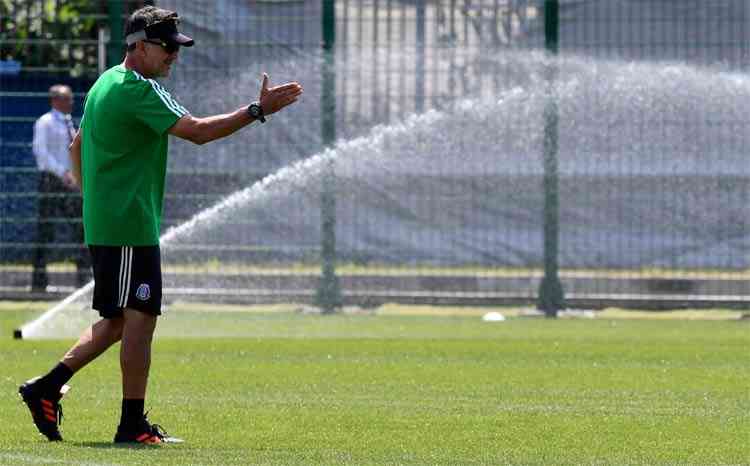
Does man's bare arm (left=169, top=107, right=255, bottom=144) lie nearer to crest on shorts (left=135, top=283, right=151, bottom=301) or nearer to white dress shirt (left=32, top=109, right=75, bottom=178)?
crest on shorts (left=135, top=283, right=151, bottom=301)

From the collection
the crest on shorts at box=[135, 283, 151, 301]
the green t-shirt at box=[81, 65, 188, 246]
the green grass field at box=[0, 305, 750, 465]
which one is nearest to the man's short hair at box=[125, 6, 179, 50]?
the green t-shirt at box=[81, 65, 188, 246]

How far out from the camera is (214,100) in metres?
18.3

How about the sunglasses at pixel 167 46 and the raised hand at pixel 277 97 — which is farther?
the sunglasses at pixel 167 46

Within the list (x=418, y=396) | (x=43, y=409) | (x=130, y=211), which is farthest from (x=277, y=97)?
A: (x=418, y=396)

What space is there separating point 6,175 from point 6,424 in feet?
31.9

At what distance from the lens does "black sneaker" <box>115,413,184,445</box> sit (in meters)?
8.62

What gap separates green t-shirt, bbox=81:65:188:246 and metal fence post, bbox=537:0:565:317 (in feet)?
31.1

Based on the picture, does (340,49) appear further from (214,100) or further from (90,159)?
(90,159)

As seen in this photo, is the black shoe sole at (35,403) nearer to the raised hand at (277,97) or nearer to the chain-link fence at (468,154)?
the raised hand at (277,97)

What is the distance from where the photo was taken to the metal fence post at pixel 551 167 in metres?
18.0

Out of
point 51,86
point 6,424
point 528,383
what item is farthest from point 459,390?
point 51,86

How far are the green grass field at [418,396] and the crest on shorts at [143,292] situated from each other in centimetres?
65

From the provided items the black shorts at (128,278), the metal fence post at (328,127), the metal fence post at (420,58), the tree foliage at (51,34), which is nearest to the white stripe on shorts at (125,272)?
the black shorts at (128,278)

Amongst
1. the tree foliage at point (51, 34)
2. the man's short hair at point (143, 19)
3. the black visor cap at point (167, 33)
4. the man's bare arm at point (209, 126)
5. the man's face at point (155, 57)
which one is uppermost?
the man's short hair at point (143, 19)
